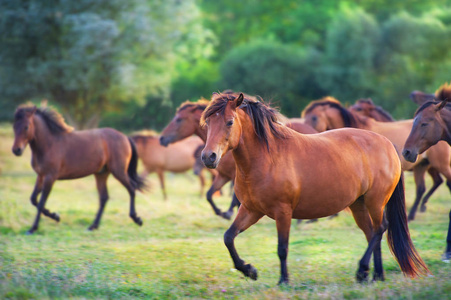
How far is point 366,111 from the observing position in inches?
470

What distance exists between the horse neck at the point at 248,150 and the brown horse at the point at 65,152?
5.58m

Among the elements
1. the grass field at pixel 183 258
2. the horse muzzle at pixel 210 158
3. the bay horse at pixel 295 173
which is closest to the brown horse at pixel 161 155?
the grass field at pixel 183 258

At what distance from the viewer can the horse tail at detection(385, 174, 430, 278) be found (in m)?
6.10

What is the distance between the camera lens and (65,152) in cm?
1060

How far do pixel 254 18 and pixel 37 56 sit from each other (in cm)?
2522

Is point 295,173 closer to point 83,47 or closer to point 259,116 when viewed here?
point 259,116

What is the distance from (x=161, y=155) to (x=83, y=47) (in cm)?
774

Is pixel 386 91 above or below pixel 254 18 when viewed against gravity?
below

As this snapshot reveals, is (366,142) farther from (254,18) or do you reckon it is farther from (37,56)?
(254,18)

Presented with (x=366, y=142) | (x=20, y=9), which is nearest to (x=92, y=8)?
(x=20, y=9)

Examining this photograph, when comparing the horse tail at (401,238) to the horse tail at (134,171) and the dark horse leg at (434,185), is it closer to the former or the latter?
the dark horse leg at (434,185)

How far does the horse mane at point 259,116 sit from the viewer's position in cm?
554

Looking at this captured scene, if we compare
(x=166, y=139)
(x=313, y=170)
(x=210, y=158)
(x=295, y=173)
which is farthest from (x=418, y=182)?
(x=210, y=158)

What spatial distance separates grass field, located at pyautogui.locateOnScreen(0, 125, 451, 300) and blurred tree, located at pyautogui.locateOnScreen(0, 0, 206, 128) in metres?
10.9
